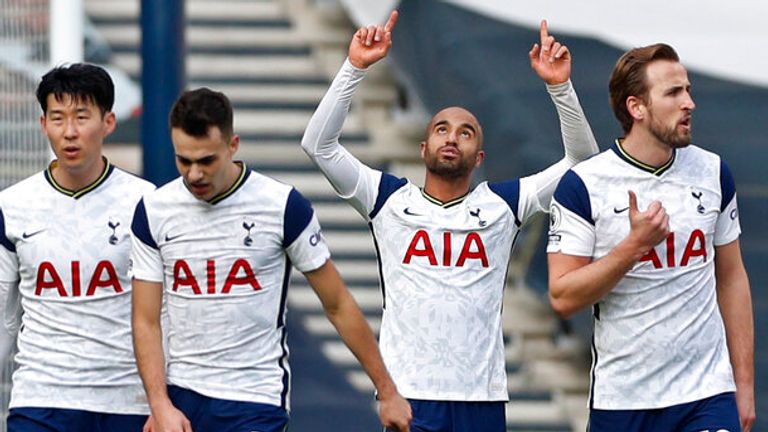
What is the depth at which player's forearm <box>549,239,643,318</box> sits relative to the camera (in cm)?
582

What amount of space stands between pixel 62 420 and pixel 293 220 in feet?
3.68

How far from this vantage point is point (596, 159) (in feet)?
20.7

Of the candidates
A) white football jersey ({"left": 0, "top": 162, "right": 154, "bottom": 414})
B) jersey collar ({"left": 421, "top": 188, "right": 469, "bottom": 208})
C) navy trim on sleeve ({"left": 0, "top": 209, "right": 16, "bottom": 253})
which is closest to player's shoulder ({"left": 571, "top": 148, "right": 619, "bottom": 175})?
jersey collar ({"left": 421, "top": 188, "right": 469, "bottom": 208})

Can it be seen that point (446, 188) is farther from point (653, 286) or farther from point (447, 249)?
point (653, 286)

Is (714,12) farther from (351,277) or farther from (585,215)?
(585,215)

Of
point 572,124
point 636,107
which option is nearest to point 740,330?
point 636,107

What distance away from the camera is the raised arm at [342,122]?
22.1ft

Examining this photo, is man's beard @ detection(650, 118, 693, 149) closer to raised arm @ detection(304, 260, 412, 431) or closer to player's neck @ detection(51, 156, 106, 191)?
raised arm @ detection(304, 260, 412, 431)

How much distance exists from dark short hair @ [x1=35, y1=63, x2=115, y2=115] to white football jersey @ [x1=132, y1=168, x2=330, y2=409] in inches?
18.8

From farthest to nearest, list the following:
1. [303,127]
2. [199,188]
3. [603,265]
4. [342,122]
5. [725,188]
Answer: [303,127], [342,122], [725,188], [199,188], [603,265]

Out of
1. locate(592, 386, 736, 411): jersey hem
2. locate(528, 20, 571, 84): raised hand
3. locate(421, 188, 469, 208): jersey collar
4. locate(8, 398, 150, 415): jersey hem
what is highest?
locate(528, 20, 571, 84): raised hand

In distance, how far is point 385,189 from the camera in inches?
271

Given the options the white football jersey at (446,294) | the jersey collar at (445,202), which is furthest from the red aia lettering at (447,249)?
the jersey collar at (445,202)

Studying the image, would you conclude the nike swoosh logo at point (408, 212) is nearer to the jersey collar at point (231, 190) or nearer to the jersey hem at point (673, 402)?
the jersey collar at point (231, 190)
